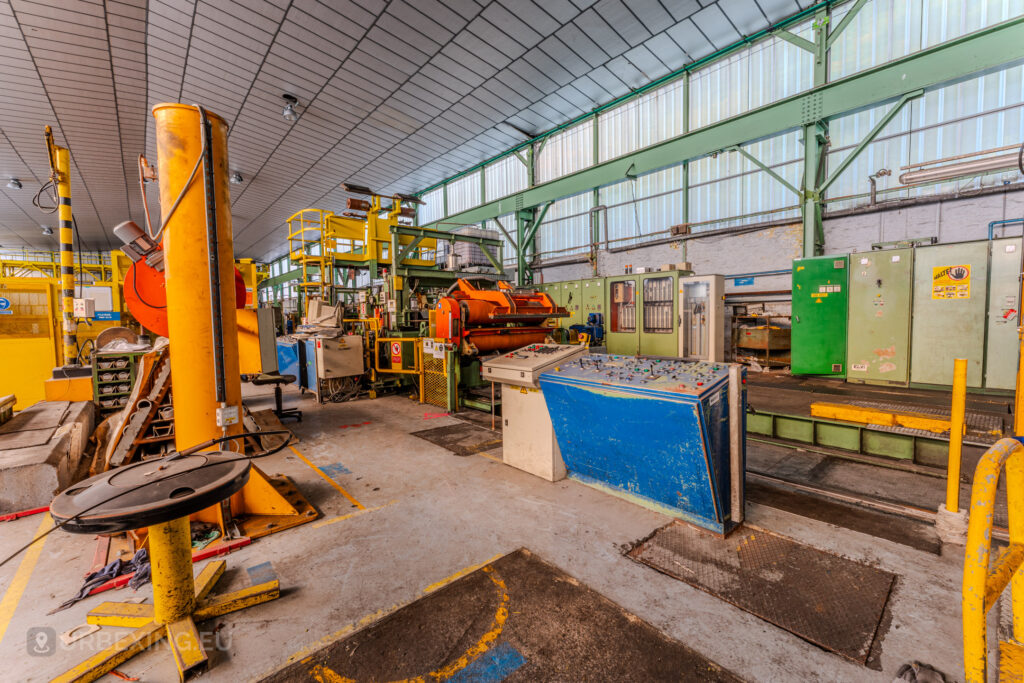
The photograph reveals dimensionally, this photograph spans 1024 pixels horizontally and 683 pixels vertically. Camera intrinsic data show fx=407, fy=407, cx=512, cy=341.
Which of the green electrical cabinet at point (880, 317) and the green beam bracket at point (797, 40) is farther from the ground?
the green beam bracket at point (797, 40)

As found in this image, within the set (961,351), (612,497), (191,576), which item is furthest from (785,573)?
(961,351)

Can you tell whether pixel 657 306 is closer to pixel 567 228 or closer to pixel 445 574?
pixel 567 228

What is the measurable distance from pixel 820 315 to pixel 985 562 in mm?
6231

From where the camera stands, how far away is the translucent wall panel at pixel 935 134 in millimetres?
5863

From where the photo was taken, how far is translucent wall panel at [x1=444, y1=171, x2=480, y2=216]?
13.2 metres

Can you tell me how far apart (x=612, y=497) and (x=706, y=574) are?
994 millimetres

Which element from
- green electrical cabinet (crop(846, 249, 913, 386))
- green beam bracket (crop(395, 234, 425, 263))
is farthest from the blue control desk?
green beam bracket (crop(395, 234, 425, 263))

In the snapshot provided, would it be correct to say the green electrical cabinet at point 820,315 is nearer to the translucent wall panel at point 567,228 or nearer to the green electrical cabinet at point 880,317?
the green electrical cabinet at point 880,317

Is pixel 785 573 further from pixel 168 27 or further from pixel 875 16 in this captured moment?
pixel 168 27

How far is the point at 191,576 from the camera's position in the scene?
191 centimetres

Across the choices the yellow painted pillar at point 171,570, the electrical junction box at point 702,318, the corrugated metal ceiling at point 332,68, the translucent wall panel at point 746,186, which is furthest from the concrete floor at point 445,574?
the translucent wall panel at point 746,186

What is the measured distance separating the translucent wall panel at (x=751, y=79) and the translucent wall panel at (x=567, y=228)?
3.41 m

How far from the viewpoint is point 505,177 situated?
12273 mm

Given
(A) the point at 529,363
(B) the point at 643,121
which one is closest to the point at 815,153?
(B) the point at 643,121
